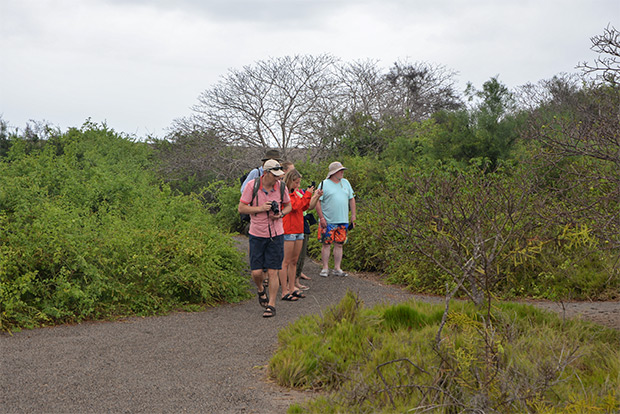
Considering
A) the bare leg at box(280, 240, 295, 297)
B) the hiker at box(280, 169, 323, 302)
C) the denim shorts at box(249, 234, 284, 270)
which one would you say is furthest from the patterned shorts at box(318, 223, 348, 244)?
the denim shorts at box(249, 234, 284, 270)

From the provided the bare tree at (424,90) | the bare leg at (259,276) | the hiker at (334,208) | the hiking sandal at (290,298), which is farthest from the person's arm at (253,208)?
the bare tree at (424,90)

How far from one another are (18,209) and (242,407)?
16.4 feet

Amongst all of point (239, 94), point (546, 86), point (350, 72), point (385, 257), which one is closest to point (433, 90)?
point (546, 86)

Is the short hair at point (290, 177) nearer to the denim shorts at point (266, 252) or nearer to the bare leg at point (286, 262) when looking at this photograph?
the bare leg at point (286, 262)

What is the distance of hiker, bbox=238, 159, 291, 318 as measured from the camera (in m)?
6.91

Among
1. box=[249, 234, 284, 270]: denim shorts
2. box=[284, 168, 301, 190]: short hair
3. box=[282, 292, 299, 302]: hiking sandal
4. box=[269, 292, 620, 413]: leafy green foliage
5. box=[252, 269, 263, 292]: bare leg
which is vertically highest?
box=[284, 168, 301, 190]: short hair

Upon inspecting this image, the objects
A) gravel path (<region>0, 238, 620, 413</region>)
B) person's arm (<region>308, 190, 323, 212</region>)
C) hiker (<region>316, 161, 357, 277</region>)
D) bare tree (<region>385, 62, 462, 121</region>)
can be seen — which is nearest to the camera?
gravel path (<region>0, 238, 620, 413</region>)

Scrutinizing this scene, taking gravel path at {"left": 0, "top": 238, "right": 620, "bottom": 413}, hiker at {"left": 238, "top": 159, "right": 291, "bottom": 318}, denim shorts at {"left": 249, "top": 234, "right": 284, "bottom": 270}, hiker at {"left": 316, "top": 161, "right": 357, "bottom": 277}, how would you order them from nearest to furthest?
gravel path at {"left": 0, "top": 238, "right": 620, "bottom": 413} → hiker at {"left": 238, "top": 159, "right": 291, "bottom": 318} → denim shorts at {"left": 249, "top": 234, "right": 284, "bottom": 270} → hiker at {"left": 316, "top": 161, "right": 357, "bottom": 277}

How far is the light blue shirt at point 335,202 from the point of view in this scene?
9258 mm

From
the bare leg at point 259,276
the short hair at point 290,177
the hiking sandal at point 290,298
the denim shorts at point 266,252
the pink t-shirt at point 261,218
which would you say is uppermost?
the short hair at point 290,177

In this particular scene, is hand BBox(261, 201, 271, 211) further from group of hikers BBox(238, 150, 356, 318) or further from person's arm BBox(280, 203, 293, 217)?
person's arm BBox(280, 203, 293, 217)

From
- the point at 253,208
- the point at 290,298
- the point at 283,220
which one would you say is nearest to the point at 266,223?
the point at 253,208

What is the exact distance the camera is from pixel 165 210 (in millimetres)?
9406

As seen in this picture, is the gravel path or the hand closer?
the gravel path
